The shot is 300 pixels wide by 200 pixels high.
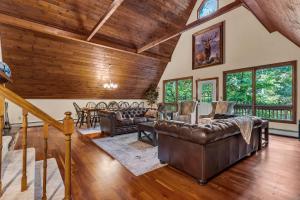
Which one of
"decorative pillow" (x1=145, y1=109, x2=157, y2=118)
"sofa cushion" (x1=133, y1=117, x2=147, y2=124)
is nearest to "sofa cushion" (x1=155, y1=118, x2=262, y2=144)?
"sofa cushion" (x1=133, y1=117, x2=147, y2=124)

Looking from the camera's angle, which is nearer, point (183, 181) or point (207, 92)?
point (183, 181)

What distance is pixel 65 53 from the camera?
5762 millimetres

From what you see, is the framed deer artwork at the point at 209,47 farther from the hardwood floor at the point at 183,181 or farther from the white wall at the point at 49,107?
the white wall at the point at 49,107

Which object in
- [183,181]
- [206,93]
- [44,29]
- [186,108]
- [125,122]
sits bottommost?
[183,181]

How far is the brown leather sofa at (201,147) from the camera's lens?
2230mm

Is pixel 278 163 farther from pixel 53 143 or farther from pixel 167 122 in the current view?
pixel 53 143

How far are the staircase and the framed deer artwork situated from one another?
6.73m

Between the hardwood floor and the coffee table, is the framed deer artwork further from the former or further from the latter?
the hardwood floor

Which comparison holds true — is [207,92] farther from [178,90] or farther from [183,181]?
[183,181]

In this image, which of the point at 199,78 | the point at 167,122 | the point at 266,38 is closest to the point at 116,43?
the point at 199,78

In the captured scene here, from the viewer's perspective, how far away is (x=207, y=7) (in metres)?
7.39

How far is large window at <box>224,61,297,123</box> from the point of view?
5074 millimetres

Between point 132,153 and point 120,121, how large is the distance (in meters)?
1.78

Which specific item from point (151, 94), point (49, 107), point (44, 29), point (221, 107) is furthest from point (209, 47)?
point (49, 107)
